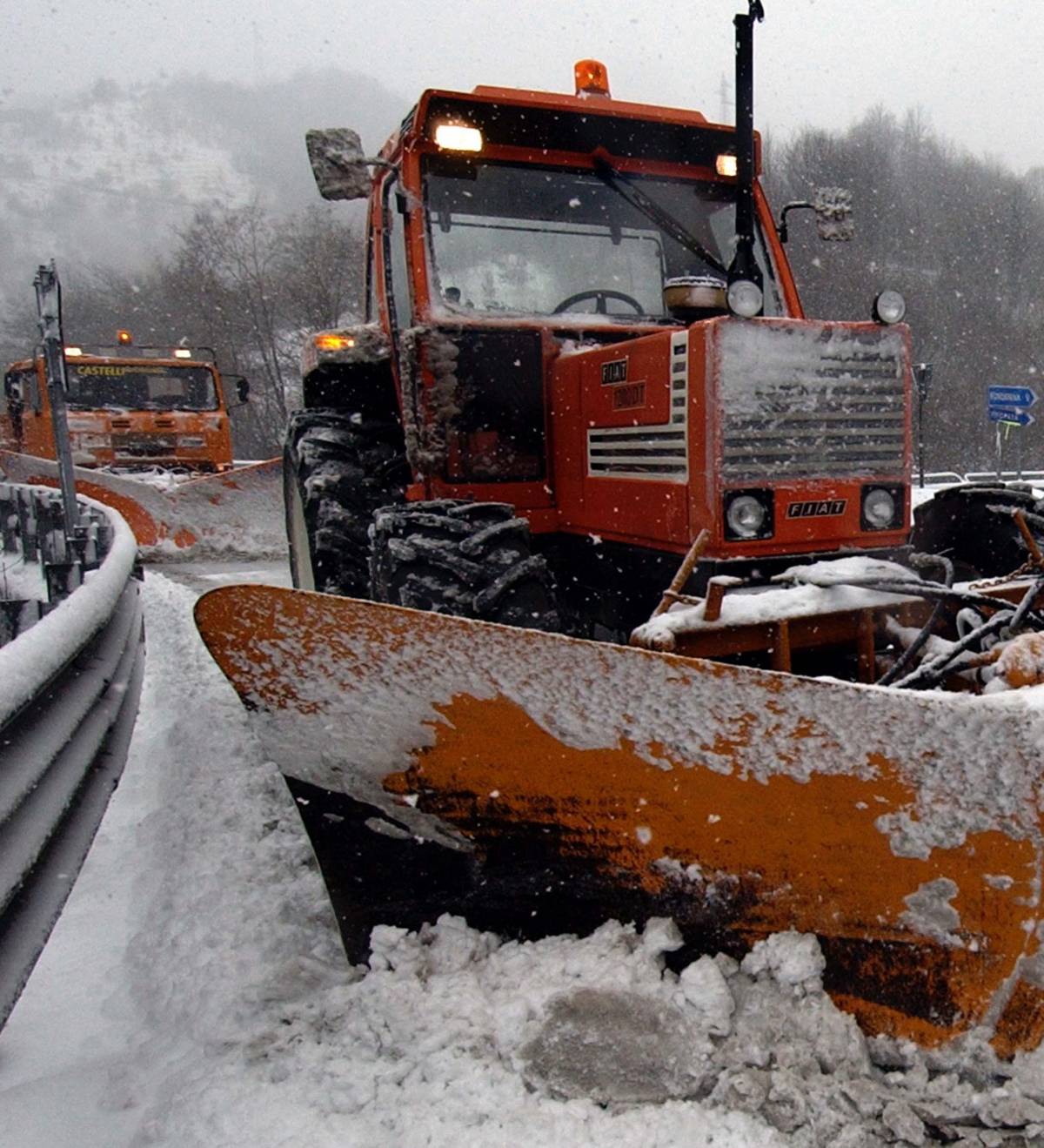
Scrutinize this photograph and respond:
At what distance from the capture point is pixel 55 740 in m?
2.21

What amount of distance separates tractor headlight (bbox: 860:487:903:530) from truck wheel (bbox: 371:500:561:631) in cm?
111

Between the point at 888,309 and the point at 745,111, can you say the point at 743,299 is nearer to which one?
the point at 888,309

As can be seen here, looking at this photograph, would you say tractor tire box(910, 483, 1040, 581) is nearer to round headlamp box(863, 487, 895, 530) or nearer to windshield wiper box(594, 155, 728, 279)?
round headlamp box(863, 487, 895, 530)

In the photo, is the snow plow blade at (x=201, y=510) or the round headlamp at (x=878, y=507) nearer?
the round headlamp at (x=878, y=507)

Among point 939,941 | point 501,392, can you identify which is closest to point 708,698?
point 939,941

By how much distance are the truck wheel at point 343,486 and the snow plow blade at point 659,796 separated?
6.07ft

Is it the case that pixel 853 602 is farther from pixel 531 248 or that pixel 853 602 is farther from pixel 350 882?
pixel 531 248

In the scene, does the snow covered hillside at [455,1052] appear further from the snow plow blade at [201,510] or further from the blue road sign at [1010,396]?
the blue road sign at [1010,396]

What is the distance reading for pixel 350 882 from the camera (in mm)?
2129

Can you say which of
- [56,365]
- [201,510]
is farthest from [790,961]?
[201,510]

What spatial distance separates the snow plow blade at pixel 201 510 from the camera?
34.5 feet

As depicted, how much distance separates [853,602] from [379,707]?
127cm

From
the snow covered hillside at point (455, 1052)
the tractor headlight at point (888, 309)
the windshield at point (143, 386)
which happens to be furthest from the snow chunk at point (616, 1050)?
the windshield at point (143, 386)

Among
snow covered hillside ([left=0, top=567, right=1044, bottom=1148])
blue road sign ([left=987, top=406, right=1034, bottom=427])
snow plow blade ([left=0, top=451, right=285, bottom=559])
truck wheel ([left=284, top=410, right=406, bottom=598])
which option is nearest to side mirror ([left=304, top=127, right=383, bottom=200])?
truck wheel ([left=284, top=410, right=406, bottom=598])
